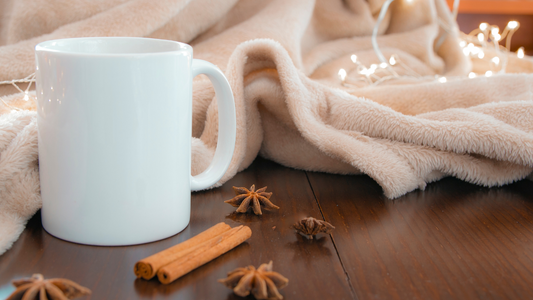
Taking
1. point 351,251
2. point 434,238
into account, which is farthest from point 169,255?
point 434,238

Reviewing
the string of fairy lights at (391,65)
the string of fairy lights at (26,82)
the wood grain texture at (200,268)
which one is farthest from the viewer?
the string of fairy lights at (391,65)

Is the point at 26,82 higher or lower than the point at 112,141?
lower

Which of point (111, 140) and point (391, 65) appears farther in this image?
point (391, 65)

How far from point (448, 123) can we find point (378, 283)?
12.3 inches

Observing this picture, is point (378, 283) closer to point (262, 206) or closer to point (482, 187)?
point (262, 206)

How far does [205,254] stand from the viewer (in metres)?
0.42

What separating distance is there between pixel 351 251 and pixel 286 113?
0.88 ft

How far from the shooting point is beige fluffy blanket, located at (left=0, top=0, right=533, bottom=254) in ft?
1.94

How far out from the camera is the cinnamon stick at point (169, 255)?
38 cm

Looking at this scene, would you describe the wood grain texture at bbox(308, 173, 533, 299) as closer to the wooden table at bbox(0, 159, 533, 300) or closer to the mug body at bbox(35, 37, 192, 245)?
the wooden table at bbox(0, 159, 533, 300)

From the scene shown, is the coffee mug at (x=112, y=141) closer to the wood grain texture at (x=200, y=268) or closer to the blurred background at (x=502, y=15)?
the wood grain texture at (x=200, y=268)

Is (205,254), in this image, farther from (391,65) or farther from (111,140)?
(391,65)

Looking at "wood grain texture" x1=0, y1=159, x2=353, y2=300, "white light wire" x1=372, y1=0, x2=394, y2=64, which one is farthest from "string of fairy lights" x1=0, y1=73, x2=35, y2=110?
"white light wire" x1=372, y1=0, x2=394, y2=64

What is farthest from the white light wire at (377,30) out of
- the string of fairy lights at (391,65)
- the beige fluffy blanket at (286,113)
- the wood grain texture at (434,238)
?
the wood grain texture at (434,238)
